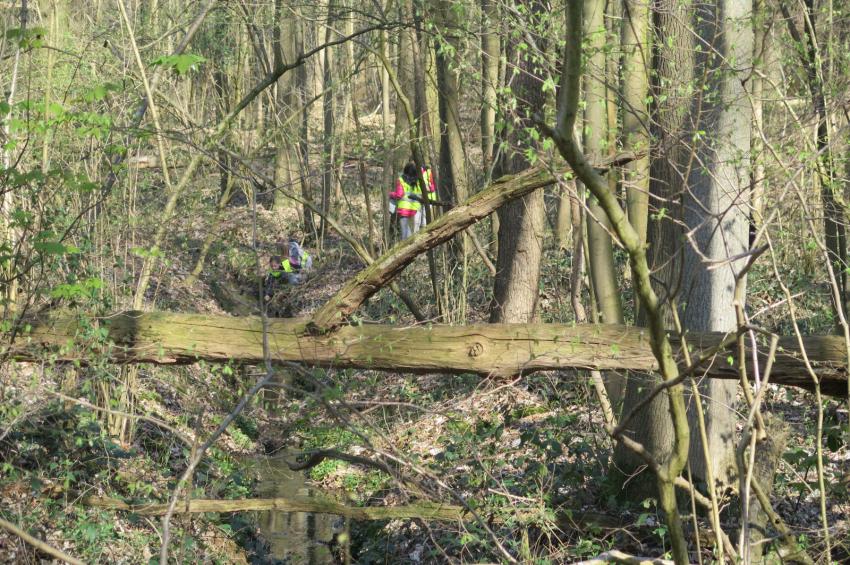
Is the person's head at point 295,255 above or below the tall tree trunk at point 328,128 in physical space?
below

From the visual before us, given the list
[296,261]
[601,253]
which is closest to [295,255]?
[296,261]

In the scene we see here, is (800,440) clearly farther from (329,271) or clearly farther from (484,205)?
(329,271)

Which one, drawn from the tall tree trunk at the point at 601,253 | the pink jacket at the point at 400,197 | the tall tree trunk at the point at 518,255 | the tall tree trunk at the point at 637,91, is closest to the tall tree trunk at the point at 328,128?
the pink jacket at the point at 400,197

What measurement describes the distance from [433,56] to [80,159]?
5054mm

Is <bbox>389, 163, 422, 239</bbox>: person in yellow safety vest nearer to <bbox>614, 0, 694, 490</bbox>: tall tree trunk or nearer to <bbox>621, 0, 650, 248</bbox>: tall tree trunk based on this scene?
<bbox>621, 0, 650, 248</bbox>: tall tree trunk

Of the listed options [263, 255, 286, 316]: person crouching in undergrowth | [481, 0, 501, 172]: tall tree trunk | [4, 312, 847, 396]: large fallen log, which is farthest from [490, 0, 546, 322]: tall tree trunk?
[263, 255, 286, 316]: person crouching in undergrowth

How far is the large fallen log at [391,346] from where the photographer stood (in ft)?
17.9

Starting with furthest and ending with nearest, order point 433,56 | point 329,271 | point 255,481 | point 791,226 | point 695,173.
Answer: point 329,271 → point 433,56 → point 791,226 → point 255,481 → point 695,173

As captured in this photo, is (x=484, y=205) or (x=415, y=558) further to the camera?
(x=415, y=558)

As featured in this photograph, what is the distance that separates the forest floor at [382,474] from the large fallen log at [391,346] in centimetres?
21

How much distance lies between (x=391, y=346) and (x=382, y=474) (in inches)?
131

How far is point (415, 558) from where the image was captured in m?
6.99

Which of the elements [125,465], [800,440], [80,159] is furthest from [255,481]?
[800,440]

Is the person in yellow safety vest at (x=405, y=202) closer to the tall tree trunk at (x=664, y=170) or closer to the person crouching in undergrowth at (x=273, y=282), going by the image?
the person crouching in undergrowth at (x=273, y=282)
